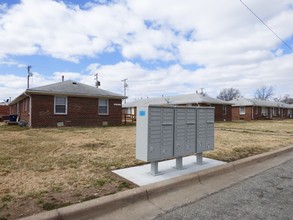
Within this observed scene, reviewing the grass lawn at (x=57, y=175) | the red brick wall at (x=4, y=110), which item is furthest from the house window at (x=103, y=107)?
the red brick wall at (x=4, y=110)

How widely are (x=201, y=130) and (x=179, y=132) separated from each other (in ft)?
2.77

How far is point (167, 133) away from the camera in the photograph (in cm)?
529

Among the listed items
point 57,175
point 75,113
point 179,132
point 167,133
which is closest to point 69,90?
point 75,113

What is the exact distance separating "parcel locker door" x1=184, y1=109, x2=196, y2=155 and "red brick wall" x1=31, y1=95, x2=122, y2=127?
15.1m

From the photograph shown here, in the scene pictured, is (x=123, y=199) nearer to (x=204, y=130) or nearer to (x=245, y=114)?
(x=204, y=130)

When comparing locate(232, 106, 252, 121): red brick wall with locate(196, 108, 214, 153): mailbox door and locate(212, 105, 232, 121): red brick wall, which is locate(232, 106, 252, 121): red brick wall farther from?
locate(196, 108, 214, 153): mailbox door

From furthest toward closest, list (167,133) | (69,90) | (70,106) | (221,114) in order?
(221,114) → (70,106) → (69,90) → (167,133)

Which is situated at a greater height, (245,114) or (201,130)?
(245,114)

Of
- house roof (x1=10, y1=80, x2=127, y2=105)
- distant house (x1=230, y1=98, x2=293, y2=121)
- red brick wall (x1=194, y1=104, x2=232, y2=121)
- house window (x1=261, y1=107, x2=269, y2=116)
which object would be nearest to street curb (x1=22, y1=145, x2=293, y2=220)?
house roof (x1=10, y1=80, x2=127, y2=105)

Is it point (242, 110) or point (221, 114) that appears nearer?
point (221, 114)

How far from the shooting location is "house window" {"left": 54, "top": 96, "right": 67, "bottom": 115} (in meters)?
19.1

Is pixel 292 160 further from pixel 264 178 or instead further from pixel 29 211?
pixel 29 211

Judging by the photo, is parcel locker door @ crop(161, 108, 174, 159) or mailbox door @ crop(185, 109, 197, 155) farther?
mailbox door @ crop(185, 109, 197, 155)

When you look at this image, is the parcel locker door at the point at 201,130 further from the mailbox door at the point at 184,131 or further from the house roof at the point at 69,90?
the house roof at the point at 69,90
